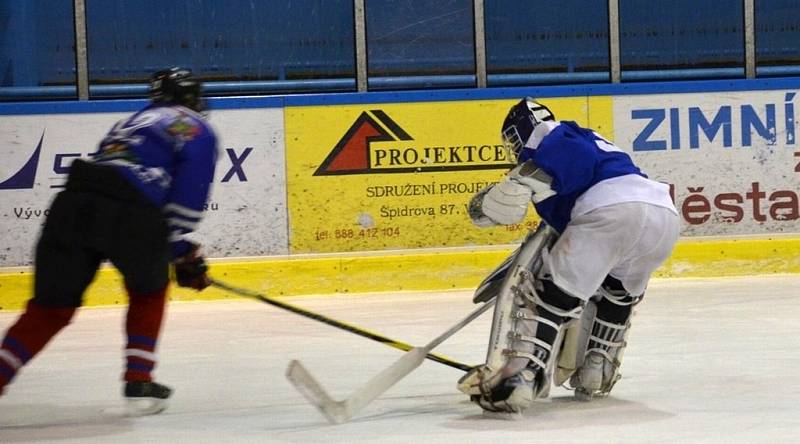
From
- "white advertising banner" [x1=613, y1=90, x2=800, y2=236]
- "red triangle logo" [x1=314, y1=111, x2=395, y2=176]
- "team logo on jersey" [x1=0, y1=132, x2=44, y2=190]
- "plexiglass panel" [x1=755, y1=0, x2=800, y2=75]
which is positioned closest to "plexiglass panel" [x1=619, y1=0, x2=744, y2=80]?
"plexiglass panel" [x1=755, y1=0, x2=800, y2=75]

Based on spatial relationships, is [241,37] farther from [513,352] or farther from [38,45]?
[513,352]

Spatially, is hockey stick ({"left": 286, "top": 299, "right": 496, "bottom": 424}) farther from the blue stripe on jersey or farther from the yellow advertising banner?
the yellow advertising banner

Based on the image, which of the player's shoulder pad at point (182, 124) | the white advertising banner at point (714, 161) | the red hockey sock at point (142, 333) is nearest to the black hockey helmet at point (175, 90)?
the player's shoulder pad at point (182, 124)

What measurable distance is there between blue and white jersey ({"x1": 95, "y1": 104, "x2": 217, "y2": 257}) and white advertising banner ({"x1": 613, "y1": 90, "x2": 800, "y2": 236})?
14.4 feet

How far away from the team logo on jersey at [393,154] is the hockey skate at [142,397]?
392 cm

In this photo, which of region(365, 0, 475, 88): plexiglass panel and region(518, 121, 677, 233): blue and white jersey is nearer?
region(518, 121, 677, 233): blue and white jersey

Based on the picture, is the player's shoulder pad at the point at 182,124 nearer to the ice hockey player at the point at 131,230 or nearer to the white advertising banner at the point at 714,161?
the ice hockey player at the point at 131,230

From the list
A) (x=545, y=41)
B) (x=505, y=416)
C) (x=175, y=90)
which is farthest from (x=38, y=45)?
(x=505, y=416)

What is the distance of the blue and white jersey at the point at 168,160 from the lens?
336 centimetres

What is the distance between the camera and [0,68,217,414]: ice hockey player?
329cm

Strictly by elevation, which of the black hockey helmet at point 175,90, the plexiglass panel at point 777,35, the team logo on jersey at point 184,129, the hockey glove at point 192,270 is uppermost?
the plexiglass panel at point 777,35

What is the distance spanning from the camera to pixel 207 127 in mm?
3449

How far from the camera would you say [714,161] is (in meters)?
7.38

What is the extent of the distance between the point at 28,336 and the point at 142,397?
0.33 meters
